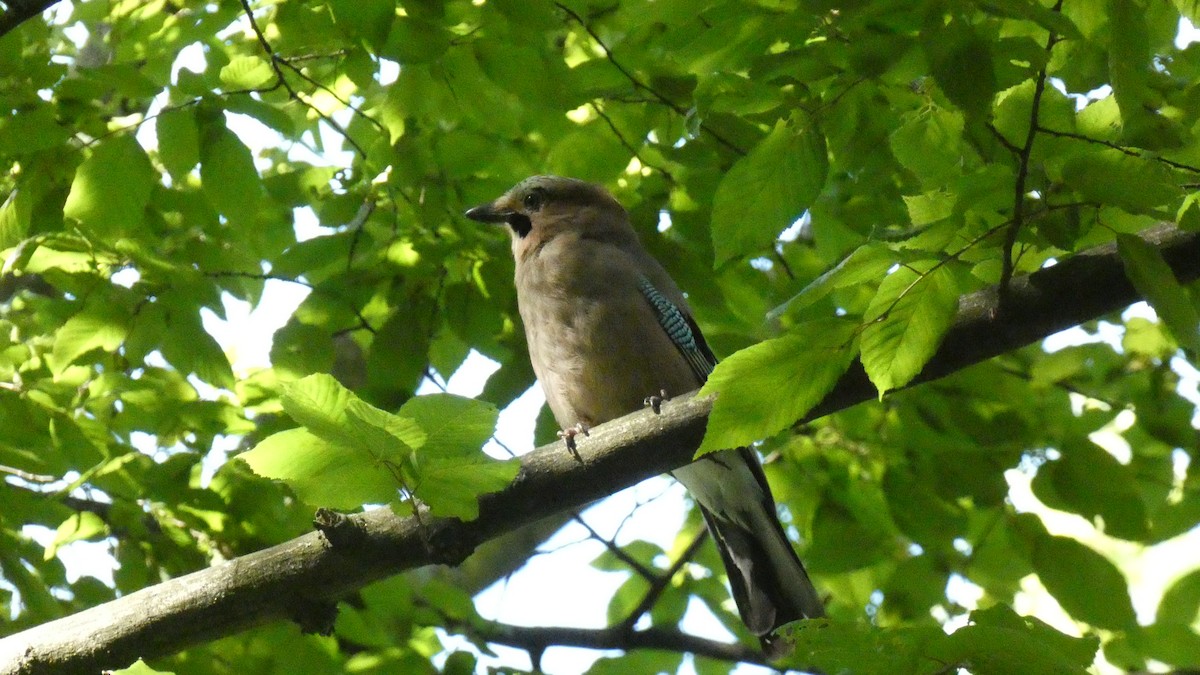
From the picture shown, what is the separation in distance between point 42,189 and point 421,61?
59.0 inches

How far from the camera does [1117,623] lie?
12.6 feet

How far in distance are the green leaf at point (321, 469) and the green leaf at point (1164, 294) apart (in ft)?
4.96

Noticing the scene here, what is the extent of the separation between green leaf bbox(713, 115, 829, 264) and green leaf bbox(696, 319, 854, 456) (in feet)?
1.81

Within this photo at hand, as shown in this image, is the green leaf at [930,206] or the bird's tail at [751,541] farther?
the bird's tail at [751,541]

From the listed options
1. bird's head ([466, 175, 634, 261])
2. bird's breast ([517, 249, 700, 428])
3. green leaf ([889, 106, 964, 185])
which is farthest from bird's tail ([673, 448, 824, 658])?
green leaf ([889, 106, 964, 185])

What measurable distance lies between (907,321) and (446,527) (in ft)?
4.09

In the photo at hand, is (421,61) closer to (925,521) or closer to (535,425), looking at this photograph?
(535,425)

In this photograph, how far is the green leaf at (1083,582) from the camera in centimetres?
383

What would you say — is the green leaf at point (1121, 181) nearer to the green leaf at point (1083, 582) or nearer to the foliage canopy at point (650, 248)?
the foliage canopy at point (650, 248)

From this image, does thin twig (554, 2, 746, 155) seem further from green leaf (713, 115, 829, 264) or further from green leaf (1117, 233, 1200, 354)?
green leaf (1117, 233, 1200, 354)

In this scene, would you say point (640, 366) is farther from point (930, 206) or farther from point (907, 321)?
point (907, 321)

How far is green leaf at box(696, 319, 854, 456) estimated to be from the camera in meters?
2.24

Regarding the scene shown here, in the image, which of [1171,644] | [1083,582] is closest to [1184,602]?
[1171,644]

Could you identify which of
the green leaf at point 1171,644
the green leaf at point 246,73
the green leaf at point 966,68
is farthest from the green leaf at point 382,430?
the green leaf at point 1171,644
